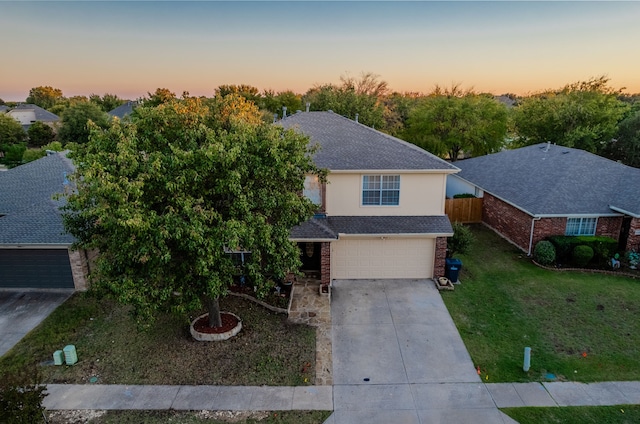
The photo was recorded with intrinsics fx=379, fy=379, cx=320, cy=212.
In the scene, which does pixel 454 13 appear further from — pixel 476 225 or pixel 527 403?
pixel 527 403

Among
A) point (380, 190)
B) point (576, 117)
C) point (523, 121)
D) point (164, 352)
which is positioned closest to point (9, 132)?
point (164, 352)

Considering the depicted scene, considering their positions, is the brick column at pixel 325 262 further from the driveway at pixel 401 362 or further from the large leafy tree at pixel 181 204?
the large leafy tree at pixel 181 204

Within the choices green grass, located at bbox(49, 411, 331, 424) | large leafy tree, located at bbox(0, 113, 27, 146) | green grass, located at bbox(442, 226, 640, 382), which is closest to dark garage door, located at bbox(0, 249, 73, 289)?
green grass, located at bbox(49, 411, 331, 424)

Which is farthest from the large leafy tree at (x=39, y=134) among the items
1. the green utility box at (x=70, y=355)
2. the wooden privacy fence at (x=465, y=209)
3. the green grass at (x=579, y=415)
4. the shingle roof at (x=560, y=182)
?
the green grass at (x=579, y=415)

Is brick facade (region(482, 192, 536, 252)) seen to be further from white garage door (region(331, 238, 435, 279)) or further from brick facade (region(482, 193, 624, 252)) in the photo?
white garage door (region(331, 238, 435, 279))

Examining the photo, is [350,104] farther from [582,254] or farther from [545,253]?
[582,254]

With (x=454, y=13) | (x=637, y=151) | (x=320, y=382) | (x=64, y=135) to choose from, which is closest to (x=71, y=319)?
(x=320, y=382)
